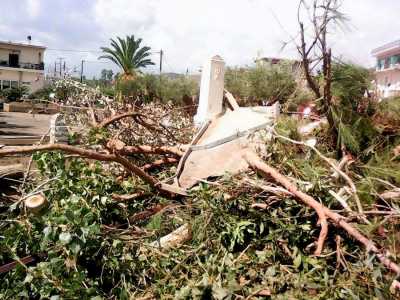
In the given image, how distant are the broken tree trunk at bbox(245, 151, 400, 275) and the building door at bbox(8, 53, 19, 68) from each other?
5352 centimetres

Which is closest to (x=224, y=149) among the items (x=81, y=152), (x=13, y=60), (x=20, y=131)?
(x=81, y=152)

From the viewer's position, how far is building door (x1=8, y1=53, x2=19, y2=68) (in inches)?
2009

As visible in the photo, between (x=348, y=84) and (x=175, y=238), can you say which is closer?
(x=175, y=238)

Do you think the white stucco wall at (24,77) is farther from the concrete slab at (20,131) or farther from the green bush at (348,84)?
the green bush at (348,84)

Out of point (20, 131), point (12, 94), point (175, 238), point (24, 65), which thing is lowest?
point (20, 131)

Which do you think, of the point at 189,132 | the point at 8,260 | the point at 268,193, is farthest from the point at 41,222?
the point at 189,132

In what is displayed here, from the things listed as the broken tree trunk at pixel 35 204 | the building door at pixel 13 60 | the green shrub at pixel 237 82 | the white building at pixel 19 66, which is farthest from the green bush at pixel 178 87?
the building door at pixel 13 60

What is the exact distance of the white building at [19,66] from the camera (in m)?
50.8

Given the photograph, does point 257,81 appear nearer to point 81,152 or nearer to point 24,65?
point 81,152

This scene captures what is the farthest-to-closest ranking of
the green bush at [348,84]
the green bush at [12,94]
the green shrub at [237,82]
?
1. the green bush at [12,94]
2. the green shrub at [237,82]
3. the green bush at [348,84]

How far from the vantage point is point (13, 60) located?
2024 inches

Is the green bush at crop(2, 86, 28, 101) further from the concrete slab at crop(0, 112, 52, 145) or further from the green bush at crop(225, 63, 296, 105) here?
the green bush at crop(225, 63, 296, 105)

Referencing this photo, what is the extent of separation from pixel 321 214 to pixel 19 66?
54122 mm

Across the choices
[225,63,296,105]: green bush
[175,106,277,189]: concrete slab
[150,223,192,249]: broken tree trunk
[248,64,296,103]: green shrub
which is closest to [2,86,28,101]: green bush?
[225,63,296,105]: green bush
